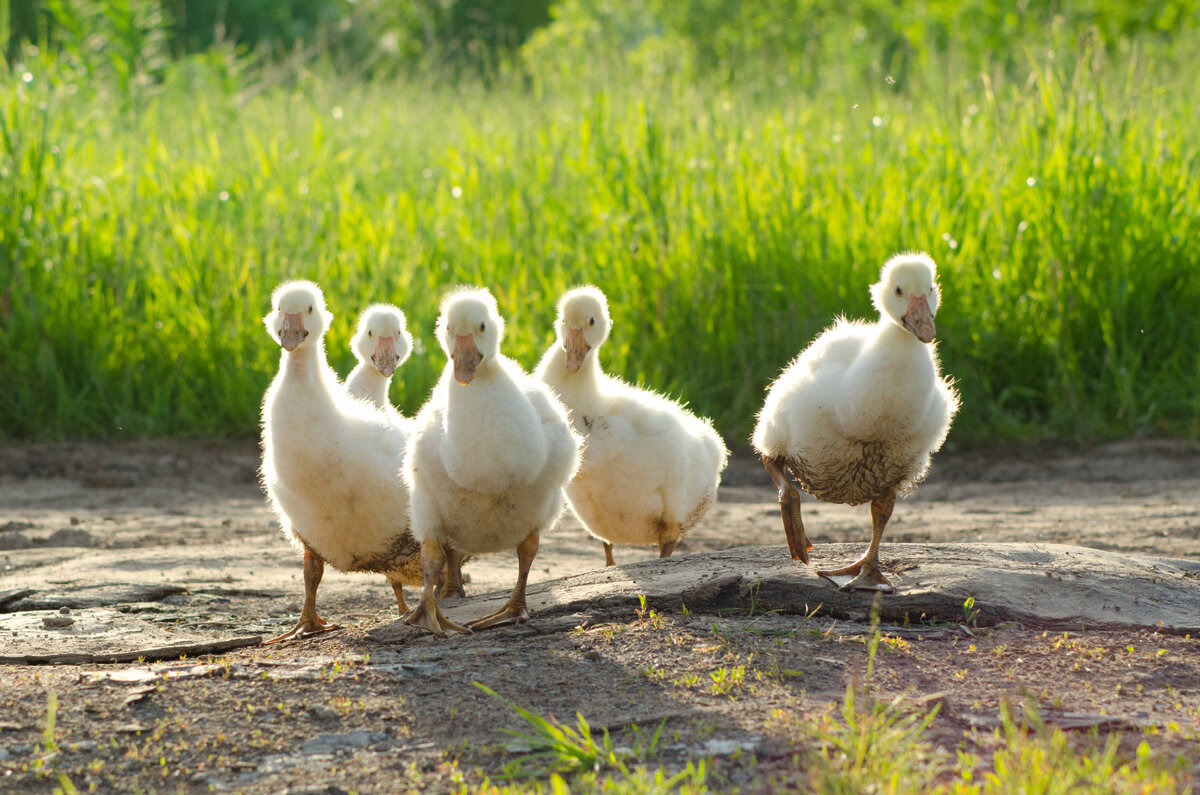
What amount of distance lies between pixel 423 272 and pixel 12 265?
350cm

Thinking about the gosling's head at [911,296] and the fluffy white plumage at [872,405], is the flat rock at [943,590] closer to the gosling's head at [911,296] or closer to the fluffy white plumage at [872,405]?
the fluffy white plumage at [872,405]

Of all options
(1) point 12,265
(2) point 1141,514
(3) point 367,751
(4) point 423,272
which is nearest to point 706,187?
(4) point 423,272

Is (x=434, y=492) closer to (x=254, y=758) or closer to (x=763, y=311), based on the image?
(x=254, y=758)

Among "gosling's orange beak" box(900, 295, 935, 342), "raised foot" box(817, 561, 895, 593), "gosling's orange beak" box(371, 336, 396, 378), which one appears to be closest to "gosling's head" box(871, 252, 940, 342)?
"gosling's orange beak" box(900, 295, 935, 342)

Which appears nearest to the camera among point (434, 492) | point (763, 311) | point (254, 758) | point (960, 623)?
point (254, 758)

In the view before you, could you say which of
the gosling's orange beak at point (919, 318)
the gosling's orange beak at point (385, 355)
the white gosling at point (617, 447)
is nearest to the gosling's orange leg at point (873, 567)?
the gosling's orange beak at point (919, 318)

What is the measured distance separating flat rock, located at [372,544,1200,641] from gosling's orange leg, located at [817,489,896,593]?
0.15 ft

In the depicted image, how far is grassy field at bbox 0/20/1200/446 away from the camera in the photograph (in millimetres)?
9625

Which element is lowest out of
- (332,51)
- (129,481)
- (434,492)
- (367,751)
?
(129,481)

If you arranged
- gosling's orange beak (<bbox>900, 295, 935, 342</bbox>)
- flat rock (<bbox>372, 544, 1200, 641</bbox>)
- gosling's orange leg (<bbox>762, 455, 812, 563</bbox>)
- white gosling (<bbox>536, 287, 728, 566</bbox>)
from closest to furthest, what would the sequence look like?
flat rock (<bbox>372, 544, 1200, 641</bbox>) < gosling's orange beak (<bbox>900, 295, 935, 342</bbox>) < gosling's orange leg (<bbox>762, 455, 812, 563</bbox>) < white gosling (<bbox>536, 287, 728, 566</bbox>)

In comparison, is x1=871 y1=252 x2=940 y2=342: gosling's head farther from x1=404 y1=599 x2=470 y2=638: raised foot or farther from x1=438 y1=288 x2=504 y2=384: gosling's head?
x1=404 y1=599 x2=470 y2=638: raised foot

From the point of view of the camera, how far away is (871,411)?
15.6ft

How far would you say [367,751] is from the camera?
10.9ft

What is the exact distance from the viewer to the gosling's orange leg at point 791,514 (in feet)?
17.3
